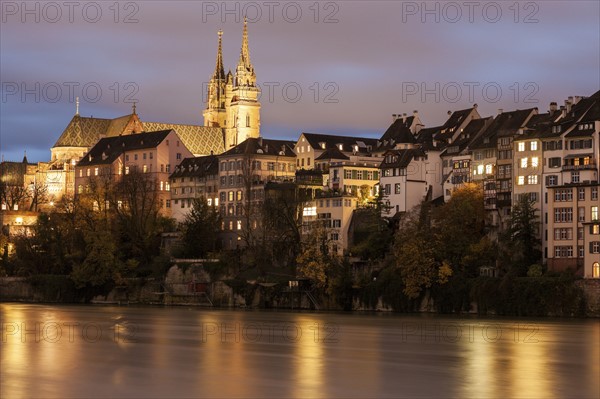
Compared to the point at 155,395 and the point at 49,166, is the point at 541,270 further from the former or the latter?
the point at 49,166

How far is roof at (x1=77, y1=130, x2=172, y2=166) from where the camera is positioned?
6230 inches

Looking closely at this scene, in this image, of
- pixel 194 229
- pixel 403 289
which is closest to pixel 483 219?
pixel 403 289

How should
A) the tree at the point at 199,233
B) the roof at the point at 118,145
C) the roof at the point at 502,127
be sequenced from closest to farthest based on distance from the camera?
the roof at the point at 502,127
the tree at the point at 199,233
the roof at the point at 118,145

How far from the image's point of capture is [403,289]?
305 ft

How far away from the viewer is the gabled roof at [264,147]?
135000 mm

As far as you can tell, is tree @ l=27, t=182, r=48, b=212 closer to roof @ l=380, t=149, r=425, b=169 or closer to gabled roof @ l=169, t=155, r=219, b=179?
gabled roof @ l=169, t=155, r=219, b=179

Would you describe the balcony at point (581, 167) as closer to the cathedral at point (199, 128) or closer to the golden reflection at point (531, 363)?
the golden reflection at point (531, 363)

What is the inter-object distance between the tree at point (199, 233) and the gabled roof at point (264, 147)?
13738 mm

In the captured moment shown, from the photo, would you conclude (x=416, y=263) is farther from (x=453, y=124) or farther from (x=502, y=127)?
(x=453, y=124)

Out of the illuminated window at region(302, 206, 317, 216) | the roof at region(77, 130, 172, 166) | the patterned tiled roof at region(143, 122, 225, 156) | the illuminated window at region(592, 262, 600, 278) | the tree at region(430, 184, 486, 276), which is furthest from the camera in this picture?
the patterned tiled roof at region(143, 122, 225, 156)

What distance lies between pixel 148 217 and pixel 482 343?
2756 inches

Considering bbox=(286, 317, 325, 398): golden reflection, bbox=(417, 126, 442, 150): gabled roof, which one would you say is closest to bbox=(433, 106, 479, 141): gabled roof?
bbox=(417, 126, 442, 150): gabled roof

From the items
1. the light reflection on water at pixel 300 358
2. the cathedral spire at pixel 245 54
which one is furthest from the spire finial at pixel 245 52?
the light reflection on water at pixel 300 358

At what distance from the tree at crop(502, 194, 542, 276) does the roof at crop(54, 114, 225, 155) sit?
87.6 m
